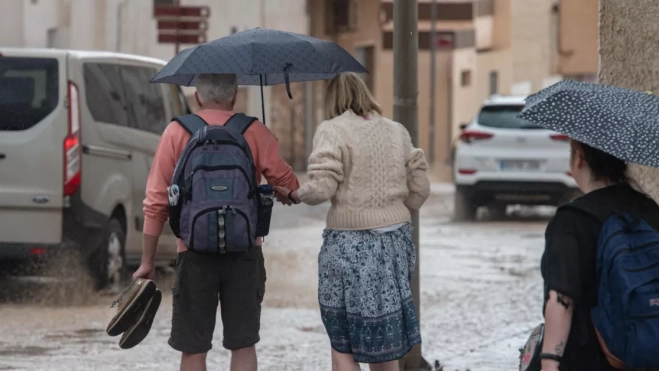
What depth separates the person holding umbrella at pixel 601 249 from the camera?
12.0 ft

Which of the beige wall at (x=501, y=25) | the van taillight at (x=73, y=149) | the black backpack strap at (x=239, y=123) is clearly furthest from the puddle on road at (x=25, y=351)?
the beige wall at (x=501, y=25)

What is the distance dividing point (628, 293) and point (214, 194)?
2318 millimetres

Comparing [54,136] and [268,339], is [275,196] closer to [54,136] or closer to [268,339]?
[268,339]

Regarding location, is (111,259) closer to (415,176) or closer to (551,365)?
(415,176)

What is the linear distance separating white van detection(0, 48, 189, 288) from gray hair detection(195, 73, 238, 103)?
14.6 ft

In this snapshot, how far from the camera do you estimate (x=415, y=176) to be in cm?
613

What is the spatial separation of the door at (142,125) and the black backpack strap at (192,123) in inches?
216

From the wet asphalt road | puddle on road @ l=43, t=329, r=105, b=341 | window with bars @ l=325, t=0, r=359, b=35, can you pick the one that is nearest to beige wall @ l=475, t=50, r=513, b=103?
window with bars @ l=325, t=0, r=359, b=35

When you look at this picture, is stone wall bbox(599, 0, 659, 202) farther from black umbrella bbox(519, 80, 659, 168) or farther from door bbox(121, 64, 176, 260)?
door bbox(121, 64, 176, 260)

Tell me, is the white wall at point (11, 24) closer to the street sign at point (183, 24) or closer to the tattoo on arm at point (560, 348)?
the street sign at point (183, 24)

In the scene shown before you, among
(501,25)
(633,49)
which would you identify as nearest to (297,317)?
(633,49)

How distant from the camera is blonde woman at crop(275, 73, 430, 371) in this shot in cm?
591

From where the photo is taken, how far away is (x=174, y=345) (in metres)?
5.93

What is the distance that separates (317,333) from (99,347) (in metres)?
1.45
